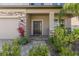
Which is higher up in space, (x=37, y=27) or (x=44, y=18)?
(x=44, y=18)

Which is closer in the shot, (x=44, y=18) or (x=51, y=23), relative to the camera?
(x=51, y=23)

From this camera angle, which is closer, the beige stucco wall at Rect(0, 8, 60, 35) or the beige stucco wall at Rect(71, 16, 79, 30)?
the beige stucco wall at Rect(0, 8, 60, 35)

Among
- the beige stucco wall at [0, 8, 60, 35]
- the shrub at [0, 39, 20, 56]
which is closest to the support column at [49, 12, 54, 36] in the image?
the beige stucco wall at [0, 8, 60, 35]

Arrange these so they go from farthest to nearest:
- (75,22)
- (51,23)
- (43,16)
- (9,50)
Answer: (43,16) → (75,22) → (51,23) → (9,50)

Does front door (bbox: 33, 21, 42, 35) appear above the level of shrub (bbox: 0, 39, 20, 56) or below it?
above

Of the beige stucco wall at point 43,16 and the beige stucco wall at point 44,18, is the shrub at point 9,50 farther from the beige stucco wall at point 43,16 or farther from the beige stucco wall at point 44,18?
the beige stucco wall at point 44,18

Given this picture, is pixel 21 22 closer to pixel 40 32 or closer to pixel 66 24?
pixel 40 32

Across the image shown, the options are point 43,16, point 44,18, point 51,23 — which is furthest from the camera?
point 44,18

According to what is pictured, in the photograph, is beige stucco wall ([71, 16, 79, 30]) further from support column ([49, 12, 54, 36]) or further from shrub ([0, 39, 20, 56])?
shrub ([0, 39, 20, 56])

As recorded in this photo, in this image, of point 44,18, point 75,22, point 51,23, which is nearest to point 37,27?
point 44,18

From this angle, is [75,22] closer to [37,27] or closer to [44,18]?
[44,18]

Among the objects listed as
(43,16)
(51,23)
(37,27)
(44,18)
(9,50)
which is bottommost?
(9,50)

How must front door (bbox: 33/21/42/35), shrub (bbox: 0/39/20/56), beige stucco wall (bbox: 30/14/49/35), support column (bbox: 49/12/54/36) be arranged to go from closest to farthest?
shrub (bbox: 0/39/20/56) < support column (bbox: 49/12/54/36) < beige stucco wall (bbox: 30/14/49/35) < front door (bbox: 33/21/42/35)

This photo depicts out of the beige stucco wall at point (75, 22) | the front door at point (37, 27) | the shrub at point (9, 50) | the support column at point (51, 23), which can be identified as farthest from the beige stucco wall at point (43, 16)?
the shrub at point (9, 50)
